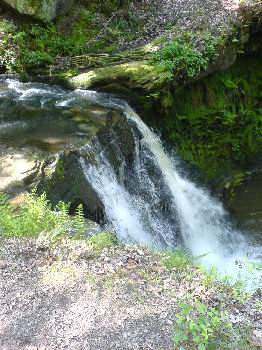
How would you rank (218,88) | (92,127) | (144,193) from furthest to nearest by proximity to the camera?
(218,88), (144,193), (92,127)

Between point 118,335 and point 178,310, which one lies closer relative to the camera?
point 118,335

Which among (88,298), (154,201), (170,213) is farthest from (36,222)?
(170,213)

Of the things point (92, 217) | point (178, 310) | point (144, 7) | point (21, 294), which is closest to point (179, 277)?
point (178, 310)

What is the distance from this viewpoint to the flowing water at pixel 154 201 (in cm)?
780

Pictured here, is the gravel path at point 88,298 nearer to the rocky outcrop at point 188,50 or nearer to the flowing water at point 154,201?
the flowing water at point 154,201

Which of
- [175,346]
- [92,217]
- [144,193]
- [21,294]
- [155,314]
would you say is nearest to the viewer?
[175,346]

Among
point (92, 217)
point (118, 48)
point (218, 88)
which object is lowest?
point (92, 217)

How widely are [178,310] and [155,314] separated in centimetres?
22

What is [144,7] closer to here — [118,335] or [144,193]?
[144,193]

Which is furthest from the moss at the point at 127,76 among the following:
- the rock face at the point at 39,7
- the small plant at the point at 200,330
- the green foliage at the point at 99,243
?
the small plant at the point at 200,330

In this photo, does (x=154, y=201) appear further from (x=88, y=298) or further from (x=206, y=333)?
(x=206, y=333)

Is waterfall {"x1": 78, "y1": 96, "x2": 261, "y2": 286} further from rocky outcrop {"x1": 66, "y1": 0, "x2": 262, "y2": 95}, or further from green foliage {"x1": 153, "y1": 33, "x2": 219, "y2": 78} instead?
green foliage {"x1": 153, "y1": 33, "x2": 219, "y2": 78}

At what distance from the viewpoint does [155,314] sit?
406 centimetres

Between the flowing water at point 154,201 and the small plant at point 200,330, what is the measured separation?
149 inches
